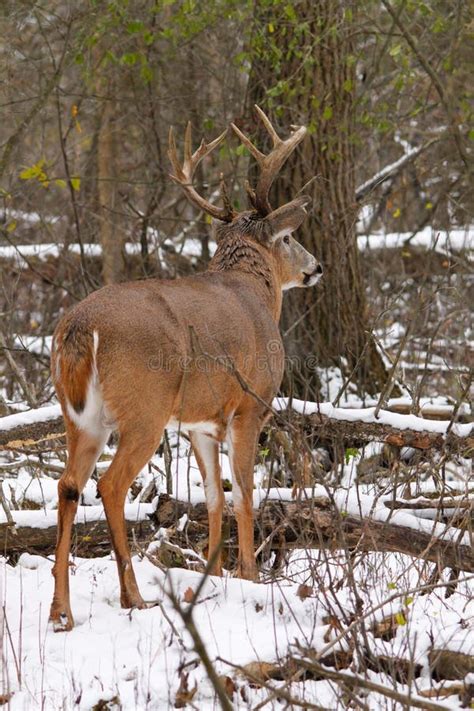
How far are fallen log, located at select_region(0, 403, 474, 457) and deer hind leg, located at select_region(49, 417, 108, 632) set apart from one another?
0.91 metres

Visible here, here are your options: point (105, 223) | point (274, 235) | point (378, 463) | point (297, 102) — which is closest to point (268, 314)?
point (274, 235)

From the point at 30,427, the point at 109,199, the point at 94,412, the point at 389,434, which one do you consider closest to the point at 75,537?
the point at 30,427

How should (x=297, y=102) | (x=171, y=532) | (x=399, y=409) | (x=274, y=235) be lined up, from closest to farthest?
(x=171, y=532) < (x=274, y=235) < (x=399, y=409) < (x=297, y=102)

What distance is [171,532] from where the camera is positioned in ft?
20.5

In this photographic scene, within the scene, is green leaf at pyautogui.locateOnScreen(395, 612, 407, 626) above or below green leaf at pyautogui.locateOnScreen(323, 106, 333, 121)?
below

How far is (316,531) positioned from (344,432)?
3.86 feet

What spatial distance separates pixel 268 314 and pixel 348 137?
11.7 ft

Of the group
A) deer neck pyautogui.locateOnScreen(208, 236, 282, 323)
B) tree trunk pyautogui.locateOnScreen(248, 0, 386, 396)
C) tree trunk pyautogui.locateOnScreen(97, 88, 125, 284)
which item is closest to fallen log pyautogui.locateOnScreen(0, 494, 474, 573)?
deer neck pyautogui.locateOnScreen(208, 236, 282, 323)

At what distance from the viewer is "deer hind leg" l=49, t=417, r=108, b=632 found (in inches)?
198

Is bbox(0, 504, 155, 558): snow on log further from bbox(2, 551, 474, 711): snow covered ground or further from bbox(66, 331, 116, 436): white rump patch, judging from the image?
bbox(66, 331, 116, 436): white rump patch

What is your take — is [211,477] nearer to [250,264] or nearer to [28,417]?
[28,417]

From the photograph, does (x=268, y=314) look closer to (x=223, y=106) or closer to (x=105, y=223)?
(x=223, y=106)

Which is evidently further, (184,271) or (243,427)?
(184,271)

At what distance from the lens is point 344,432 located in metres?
6.68
